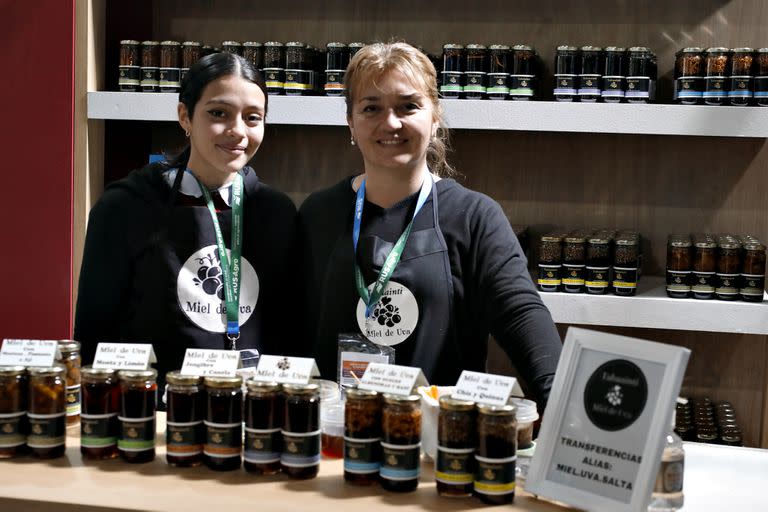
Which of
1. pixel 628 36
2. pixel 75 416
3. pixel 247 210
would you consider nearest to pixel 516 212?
pixel 628 36

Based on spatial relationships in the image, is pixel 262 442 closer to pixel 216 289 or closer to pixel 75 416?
pixel 75 416

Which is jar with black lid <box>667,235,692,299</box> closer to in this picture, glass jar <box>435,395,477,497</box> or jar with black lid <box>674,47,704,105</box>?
jar with black lid <box>674,47,704,105</box>

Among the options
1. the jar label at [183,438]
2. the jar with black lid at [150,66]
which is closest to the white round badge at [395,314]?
the jar label at [183,438]

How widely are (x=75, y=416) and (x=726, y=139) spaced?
2.44m

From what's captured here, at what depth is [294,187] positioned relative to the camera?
3518mm

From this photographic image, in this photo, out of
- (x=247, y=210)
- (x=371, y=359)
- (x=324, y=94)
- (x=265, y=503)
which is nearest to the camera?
(x=265, y=503)

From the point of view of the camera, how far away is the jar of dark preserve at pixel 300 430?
1388 millimetres

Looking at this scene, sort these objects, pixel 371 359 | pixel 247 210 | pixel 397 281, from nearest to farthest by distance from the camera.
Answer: pixel 371 359, pixel 397 281, pixel 247 210

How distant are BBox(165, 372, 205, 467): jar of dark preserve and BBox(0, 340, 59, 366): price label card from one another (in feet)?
0.72

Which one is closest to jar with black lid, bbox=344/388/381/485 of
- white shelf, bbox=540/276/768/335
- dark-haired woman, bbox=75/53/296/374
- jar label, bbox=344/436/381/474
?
jar label, bbox=344/436/381/474

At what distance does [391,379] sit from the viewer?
1413mm

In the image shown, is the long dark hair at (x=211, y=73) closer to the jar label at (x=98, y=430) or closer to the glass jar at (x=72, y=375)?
the glass jar at (x=72, y=375)

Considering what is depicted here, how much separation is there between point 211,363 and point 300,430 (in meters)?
0.19

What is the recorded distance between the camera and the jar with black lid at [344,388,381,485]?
1.38 m
